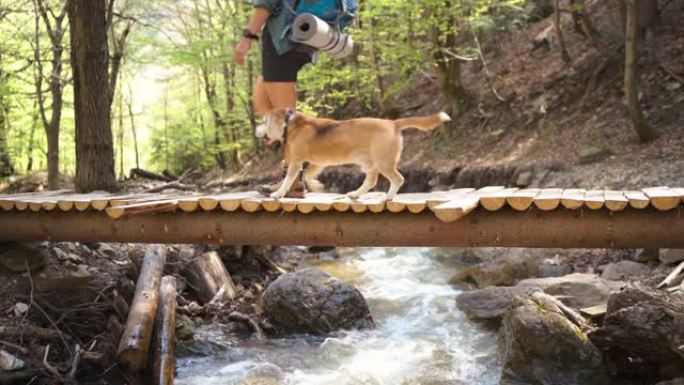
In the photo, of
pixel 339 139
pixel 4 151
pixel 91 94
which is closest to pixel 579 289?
pixel 339 139

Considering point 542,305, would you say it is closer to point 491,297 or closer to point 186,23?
point 491,297

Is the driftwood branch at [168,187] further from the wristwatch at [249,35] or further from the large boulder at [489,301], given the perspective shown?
the large boulder at [489,301]

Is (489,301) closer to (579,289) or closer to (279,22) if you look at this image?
(579,289)

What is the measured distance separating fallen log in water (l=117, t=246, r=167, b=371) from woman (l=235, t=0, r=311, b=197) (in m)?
1.86

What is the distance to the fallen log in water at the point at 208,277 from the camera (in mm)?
8031

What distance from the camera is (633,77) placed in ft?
32.6

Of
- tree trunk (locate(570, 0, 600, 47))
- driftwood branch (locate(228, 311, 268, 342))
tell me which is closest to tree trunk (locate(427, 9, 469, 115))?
tree trunk (locate(570, 0, 600, 47))

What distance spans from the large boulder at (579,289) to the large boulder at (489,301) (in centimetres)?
24

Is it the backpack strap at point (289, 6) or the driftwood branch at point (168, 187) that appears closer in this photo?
the backpack strap at point (289, 6)

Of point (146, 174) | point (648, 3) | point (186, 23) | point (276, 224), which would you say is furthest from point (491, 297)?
point (186, 23)

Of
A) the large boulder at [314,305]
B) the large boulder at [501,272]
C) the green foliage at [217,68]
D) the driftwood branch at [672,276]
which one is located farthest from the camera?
the green foliage at [217,68]

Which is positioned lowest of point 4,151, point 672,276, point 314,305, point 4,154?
point 314,305

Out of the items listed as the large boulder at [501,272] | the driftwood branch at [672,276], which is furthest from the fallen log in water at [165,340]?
the driftwood branch at [672,276]

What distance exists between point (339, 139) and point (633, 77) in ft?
23.2
